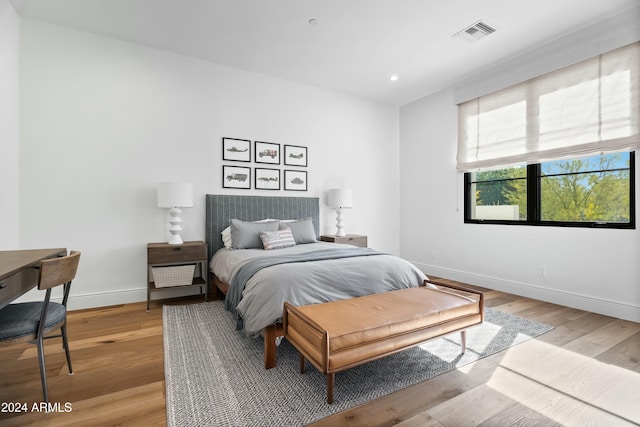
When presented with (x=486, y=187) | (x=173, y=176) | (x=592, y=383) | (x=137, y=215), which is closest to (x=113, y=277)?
(x=137, y=215)

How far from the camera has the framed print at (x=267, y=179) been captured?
4.14 metres

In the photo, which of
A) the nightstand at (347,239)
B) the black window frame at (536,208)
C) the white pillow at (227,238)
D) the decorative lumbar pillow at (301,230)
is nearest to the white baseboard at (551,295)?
the black window frame at (536,208)

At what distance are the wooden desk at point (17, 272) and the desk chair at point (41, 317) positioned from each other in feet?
0.39

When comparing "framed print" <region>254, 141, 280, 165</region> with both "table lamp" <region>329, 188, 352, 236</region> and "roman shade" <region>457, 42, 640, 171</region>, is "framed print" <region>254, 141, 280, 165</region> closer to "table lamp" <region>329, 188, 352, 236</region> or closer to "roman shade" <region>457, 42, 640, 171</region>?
"table lamp" <region>329, 188, 352, 236</region>

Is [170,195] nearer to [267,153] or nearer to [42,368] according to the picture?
[267,153]

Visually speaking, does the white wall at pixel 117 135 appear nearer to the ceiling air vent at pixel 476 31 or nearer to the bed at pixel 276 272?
the bed at pixel 276 272

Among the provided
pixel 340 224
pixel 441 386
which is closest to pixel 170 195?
pixel 340 224

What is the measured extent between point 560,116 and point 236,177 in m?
3.85

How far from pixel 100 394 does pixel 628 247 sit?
441 cm

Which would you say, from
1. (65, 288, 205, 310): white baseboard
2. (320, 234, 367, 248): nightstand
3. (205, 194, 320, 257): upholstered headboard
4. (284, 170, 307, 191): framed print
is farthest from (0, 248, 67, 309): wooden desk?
(320, 234, 367, 248): nightstand

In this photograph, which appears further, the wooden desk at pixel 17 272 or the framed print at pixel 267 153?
the framed print at pixel 267 153

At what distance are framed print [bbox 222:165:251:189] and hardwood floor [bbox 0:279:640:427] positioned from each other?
6.49ft

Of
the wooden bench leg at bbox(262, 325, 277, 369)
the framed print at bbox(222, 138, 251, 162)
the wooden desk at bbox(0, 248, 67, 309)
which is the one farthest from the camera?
the framed print at bbox(222, 138, 251, 162)

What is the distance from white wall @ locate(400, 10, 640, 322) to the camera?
2.95m
